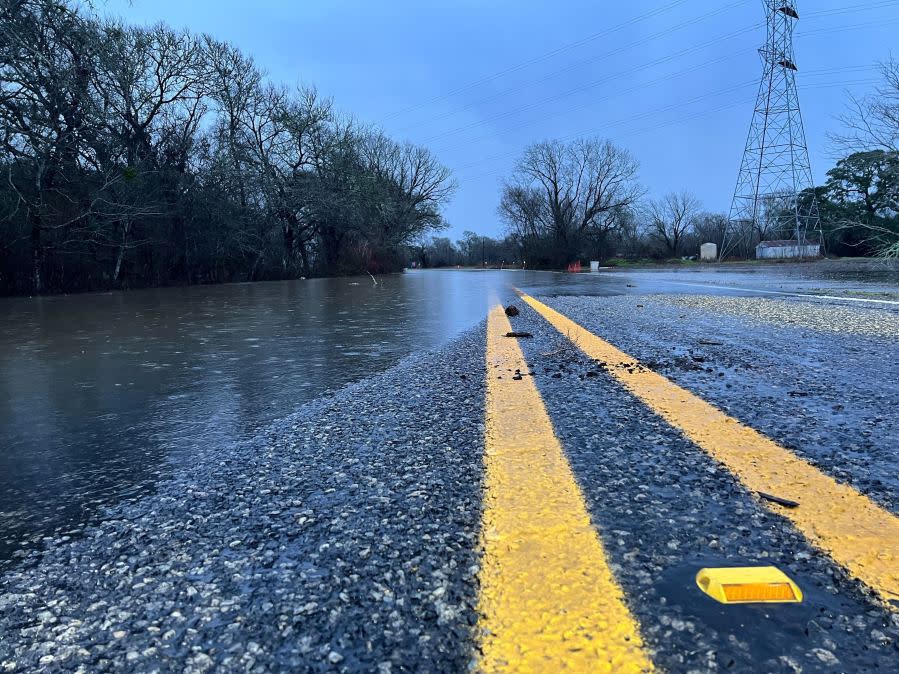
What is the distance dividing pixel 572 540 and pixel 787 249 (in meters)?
50.4

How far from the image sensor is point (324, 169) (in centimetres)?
2856

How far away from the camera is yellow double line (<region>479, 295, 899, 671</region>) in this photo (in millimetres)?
863

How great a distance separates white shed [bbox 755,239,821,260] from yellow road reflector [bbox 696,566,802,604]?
44.4 metres

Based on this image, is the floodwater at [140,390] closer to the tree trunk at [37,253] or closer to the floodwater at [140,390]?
the floodwater at [140,390]

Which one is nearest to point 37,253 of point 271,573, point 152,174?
point 152,174

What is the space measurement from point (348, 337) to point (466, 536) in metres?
3.89

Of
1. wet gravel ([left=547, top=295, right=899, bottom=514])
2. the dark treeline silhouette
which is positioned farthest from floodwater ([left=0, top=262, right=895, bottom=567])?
the dark treeline silhouette

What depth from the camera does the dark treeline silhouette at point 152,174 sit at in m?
11.9

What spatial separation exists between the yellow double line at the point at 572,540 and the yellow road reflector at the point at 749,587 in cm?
16

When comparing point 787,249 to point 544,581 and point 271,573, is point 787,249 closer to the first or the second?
point 544,581

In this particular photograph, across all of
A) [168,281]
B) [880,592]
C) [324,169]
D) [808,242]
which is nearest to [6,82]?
[168,281]

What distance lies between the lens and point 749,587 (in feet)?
3.20

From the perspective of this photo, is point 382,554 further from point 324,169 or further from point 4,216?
point 324,169

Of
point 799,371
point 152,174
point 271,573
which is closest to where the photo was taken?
point 271,573
